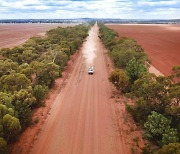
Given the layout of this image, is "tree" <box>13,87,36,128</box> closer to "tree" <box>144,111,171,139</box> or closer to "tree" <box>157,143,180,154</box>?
"tree" <box>144,111,171,139</box>

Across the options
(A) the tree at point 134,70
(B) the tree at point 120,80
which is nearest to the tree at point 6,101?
(B) the tree at point 120,80

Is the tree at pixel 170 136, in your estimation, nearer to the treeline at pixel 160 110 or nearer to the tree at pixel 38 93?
the treeline at pixel 160 110

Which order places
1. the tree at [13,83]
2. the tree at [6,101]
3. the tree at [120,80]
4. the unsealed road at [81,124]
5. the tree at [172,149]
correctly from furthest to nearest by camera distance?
the tree at [120,80], the tree at [13,83], the tree at [6,101], the unsealed road at [81,124], the tree at [172,149]

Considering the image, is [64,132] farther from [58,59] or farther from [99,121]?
[58,59]

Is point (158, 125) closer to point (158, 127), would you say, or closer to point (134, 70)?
point (158, 127)

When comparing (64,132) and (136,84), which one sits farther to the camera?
(136,84)

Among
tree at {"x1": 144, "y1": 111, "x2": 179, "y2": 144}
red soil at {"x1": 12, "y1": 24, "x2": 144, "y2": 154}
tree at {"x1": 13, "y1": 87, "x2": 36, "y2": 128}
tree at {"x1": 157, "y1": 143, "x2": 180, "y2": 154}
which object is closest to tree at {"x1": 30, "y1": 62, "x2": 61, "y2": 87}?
red soil at {"x1": 12, "y1": 24, "x2": 144, "y2": 154}

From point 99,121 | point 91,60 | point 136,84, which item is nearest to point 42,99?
point 99,121
